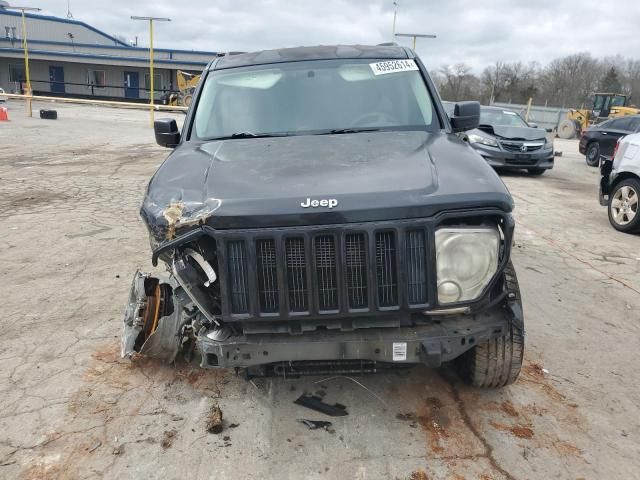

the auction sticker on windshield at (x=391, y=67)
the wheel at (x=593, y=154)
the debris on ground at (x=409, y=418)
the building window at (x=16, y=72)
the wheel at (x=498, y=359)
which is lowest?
the debris on ground at (x=409, y=418)

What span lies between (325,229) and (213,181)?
0.74 m

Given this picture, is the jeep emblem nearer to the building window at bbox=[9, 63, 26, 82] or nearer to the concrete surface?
the concrete surface

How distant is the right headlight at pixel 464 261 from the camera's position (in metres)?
2.52

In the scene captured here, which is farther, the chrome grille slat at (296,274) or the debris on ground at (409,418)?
the debris on ground at (409,418)

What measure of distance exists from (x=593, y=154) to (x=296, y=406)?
49.5 ft

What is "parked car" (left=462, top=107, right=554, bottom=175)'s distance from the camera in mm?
11844

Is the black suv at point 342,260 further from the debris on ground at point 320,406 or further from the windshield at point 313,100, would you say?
the windshield at point 313,100

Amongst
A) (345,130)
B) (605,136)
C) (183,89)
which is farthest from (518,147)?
(183,89)

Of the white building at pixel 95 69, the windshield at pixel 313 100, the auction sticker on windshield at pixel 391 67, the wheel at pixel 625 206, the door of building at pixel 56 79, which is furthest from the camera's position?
the door of building at pixel 56 79

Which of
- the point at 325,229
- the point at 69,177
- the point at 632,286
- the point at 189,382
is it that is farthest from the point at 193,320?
the point at 69,177

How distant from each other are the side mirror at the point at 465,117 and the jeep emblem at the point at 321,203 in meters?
1.82

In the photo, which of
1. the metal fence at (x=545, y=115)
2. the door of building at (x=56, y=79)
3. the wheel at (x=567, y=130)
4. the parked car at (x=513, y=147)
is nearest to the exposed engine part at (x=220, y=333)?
the parked car at (x=513, y=147)

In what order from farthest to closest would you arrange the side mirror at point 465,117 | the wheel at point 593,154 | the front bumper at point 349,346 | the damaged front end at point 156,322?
the wheel at point 593,154 → the side mirror at point 465,117 → the damaged front end at point 156,322 → the front bumper at point 349,346

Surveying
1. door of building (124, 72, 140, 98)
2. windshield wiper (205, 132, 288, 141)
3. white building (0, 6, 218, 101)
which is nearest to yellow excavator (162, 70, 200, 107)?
white building (0, 6, 218, 101)
